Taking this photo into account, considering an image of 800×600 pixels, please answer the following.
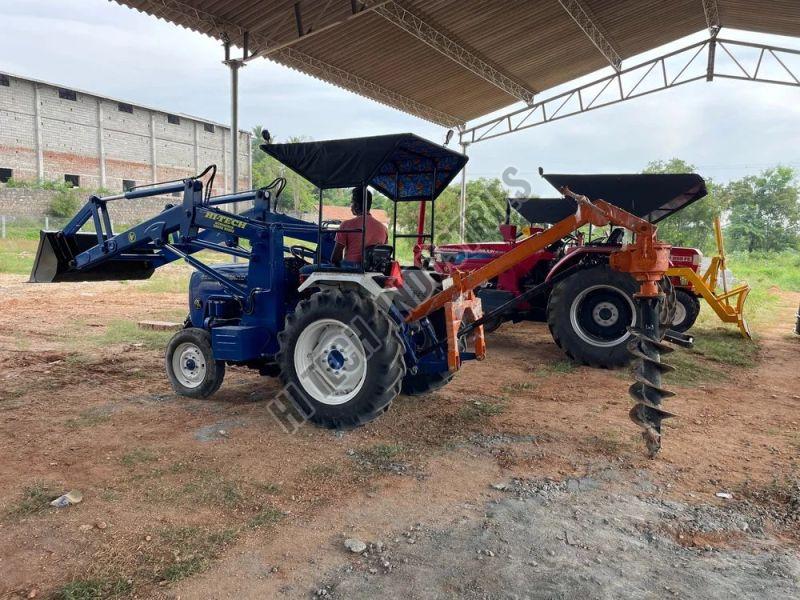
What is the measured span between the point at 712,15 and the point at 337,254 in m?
10.3

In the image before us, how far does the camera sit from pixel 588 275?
669 centimetres

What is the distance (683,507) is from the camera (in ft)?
10.4

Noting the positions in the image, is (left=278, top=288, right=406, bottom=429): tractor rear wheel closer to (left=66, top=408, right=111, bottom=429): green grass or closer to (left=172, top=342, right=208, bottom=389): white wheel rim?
(left=172, top=342, right=208, bottom=389): white wheel rim

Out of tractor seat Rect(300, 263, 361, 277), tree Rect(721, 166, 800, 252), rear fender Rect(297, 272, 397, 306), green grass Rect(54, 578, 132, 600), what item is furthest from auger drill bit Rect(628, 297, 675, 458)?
tree Rect(721, 166, 800, 252)

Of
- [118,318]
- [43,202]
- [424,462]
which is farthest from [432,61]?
[43,202]

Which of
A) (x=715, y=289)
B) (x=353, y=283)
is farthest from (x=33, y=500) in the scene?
(x=715, y=289)

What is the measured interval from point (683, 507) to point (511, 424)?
158cm

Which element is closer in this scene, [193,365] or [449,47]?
Answer: [193,365]

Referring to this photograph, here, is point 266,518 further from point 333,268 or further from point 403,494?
point 333,268

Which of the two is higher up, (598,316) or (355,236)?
(355,236)

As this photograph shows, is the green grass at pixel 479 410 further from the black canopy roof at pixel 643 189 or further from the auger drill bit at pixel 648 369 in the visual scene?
the black canopy roof at pixel 643 189

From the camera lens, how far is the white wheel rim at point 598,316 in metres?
6.61

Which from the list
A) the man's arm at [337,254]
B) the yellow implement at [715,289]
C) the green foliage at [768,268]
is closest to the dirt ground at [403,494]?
the man's arm at [337,254]

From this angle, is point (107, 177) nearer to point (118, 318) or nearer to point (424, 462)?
point (118, 318)
